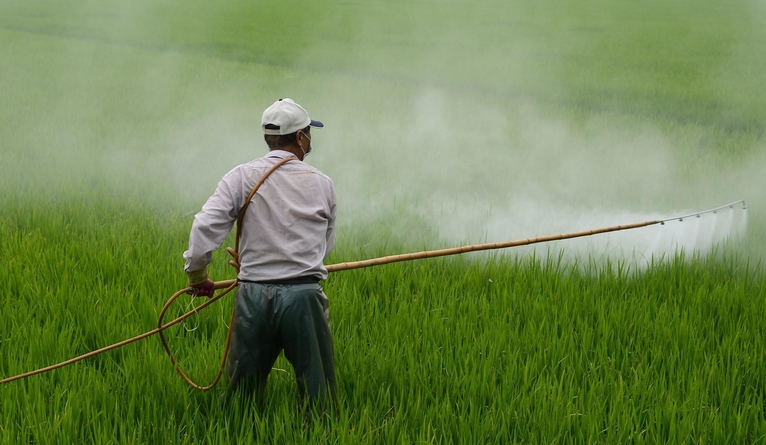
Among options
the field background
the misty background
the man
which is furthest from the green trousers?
the misty background

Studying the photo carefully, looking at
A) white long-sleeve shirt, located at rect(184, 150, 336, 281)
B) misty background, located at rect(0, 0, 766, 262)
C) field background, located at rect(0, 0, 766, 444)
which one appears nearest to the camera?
white long-sleeve shirt, located at rect(184, 150, 336, 281)

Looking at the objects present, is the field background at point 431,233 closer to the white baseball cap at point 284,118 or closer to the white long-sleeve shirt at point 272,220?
the white long-sleeve shirt at point 272,220

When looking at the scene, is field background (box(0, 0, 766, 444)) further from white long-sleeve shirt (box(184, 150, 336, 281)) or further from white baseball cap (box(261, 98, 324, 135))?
white baseball cap (box(261, 98, 324, 135))

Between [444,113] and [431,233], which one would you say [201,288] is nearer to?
[431,233]

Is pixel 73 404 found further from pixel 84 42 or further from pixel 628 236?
pixel 84 42

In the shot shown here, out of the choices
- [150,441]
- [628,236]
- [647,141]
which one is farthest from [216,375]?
[647,141]

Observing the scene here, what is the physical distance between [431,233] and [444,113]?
189 inches

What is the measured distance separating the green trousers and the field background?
13cm

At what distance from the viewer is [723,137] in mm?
7785

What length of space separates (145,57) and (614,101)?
826 centimetres

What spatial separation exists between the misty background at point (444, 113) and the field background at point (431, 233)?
5 centimetres

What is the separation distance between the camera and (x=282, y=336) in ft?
8.07

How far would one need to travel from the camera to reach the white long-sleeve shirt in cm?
241

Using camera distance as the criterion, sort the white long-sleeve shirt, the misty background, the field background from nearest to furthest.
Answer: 1. the white long-sleeve shirt
2. the field background
3. the misty background
